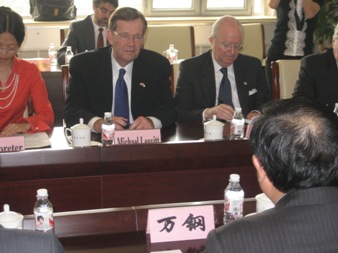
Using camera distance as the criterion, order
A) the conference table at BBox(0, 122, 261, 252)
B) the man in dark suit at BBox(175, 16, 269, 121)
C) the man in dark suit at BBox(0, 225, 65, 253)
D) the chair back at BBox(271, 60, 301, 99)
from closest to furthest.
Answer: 1. the man in dark suit at BBox(0, 225, 65, 253)
2. the conference table at BBox(0, 122, 261, 252)
3. the man in dark suit at BBox(175, 16, 269, 121)
4. the chair back at BBox(271, 60, 301, 99)

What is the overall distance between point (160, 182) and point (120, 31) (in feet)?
3.39

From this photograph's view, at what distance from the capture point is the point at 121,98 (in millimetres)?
3156

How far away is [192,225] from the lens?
172cm

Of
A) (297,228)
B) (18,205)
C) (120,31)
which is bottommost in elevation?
(18,205)

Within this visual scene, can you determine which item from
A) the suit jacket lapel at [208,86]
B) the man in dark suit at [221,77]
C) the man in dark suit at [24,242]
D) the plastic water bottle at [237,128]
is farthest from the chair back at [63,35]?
the man in dark suit at [24,242]

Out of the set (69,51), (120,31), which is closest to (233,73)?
(120,31)

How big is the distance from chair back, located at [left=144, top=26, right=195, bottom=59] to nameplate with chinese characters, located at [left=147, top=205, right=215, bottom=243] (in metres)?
3.68

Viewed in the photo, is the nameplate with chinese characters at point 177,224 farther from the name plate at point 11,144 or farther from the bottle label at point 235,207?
the name plate at point 11,144

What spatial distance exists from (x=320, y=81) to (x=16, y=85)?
1.72 meters

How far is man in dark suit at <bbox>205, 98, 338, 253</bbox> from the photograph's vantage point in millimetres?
1172

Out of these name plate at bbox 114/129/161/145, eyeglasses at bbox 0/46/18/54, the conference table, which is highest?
eyeglasses at bbox 0/46/18/54

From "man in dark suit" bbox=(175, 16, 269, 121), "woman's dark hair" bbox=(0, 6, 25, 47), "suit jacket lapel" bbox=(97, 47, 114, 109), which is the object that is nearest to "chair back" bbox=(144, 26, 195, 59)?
"man in dark suit" bbox=(175, 16, 269, 121)

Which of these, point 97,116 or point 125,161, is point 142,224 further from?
point 97,116

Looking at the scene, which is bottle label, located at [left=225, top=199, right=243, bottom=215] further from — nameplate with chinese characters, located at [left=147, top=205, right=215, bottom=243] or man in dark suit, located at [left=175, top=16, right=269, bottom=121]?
man in dark suit, located at [left=175, top=16, right=269, bottom=121]
